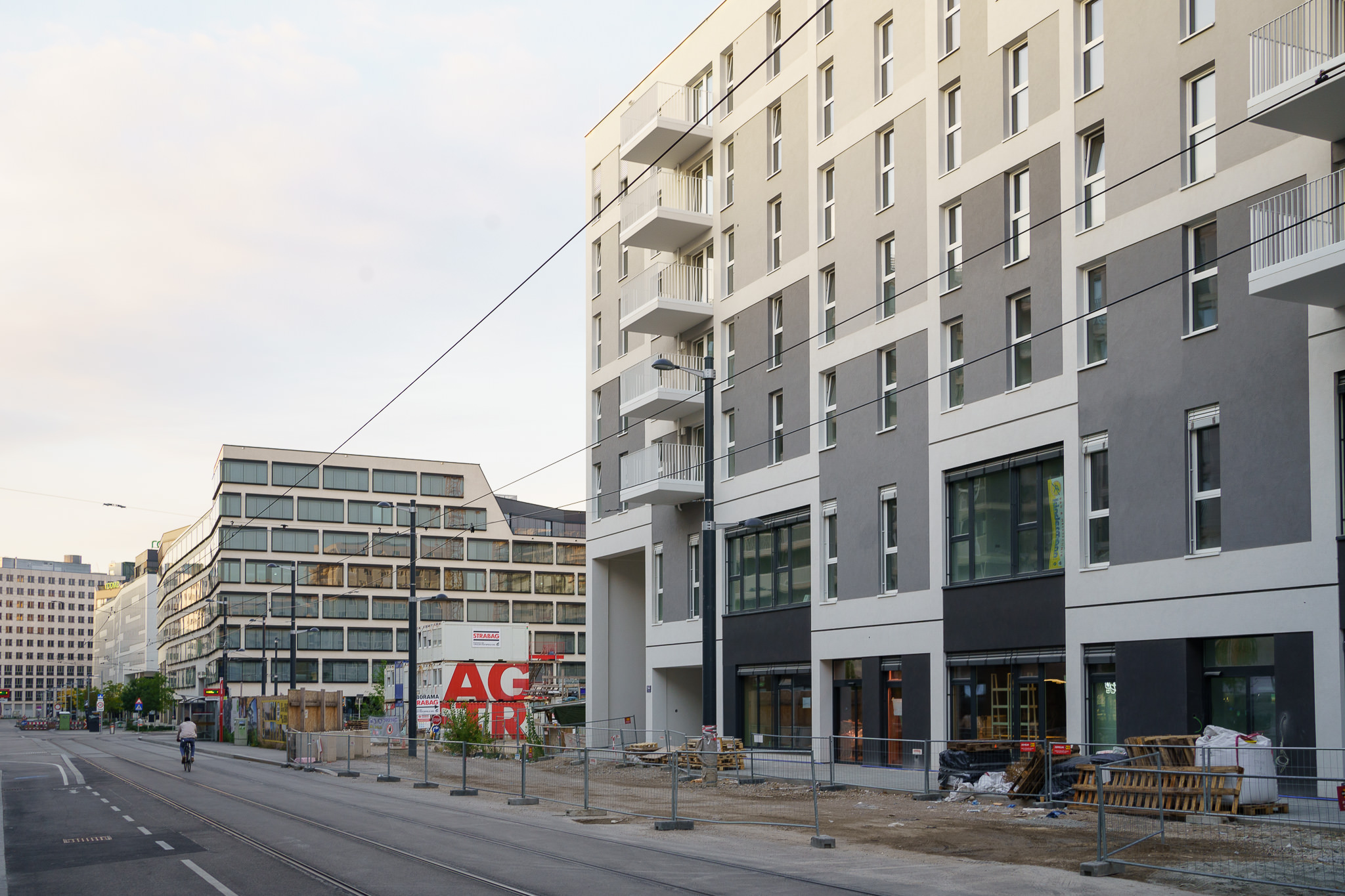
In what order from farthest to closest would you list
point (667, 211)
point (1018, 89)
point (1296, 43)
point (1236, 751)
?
1. point (667, 211)
2. point (1018, 89)
3. point (1296, 43)
4. point (1236, 751)

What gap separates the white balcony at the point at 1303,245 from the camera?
19484 millimetres

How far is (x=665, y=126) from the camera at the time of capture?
4022cm

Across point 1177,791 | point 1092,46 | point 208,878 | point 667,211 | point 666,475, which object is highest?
point 667,211

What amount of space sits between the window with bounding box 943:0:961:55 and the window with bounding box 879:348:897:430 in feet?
23.8

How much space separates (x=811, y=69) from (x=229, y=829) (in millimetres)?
25057

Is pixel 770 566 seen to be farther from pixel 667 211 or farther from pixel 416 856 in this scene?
pixel 416 856

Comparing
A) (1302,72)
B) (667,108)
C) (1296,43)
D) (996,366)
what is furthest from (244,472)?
(1302,72)

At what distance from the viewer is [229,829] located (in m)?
19.8

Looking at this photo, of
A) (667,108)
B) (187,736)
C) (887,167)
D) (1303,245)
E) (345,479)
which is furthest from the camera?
(345,479)

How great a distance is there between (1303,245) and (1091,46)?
7.77 meters

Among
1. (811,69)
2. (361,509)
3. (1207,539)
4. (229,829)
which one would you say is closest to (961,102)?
(811,69)

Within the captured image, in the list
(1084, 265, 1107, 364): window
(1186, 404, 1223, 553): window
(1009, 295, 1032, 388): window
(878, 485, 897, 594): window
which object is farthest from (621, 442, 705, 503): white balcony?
(1186, 404, 1223, 553): window

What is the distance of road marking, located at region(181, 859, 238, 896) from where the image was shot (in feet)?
42.8

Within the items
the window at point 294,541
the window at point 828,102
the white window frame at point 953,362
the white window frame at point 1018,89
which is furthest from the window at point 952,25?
the window at point 294,541
